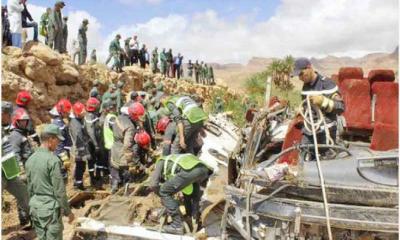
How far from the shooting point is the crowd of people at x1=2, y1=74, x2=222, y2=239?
15.4 feet

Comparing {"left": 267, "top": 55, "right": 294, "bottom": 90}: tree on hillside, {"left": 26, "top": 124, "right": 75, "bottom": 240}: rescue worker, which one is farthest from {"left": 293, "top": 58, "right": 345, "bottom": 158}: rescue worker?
{"left": 267, "top": 55, "right": 294, "bottom": 90}: tree on hillside

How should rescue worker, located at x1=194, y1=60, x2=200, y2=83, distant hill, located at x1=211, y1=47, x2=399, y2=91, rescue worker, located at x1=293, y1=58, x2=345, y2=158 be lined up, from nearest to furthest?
1. rescue worker, located at x1=293, y1=58, x2=345, y2=158
2. rescue worker, located at x1=194, y1=60, x2=200, y2=83
3. distant hill, located at x1=211, y1=47, x2=399, y2=91

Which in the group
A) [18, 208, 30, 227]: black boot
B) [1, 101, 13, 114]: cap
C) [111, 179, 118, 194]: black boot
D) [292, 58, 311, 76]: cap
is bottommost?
[18, 208, 30, 227]: black boot

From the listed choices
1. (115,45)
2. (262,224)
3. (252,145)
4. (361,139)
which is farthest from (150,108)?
(115,45)

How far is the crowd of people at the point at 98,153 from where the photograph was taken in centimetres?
469

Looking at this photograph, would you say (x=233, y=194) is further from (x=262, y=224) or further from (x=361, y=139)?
(x=361, y=139)

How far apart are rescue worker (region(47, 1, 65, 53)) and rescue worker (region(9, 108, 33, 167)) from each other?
22.6ft

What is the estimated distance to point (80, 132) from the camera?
292 inches

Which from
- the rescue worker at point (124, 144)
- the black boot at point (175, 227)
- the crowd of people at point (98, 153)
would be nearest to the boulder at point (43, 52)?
the crowd of people at point (98, 153)

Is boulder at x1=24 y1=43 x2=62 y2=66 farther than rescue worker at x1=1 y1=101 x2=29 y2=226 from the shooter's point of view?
Yes

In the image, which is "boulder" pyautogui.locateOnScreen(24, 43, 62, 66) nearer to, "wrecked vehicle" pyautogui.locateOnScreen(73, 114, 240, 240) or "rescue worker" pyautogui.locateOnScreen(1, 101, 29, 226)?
"wrecked vehicle" pyautogui.locateOnScreen(73, 114, 240, 240)

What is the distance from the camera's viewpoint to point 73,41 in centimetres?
1578

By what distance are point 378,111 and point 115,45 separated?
480 inches

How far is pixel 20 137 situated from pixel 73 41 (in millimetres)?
10244
